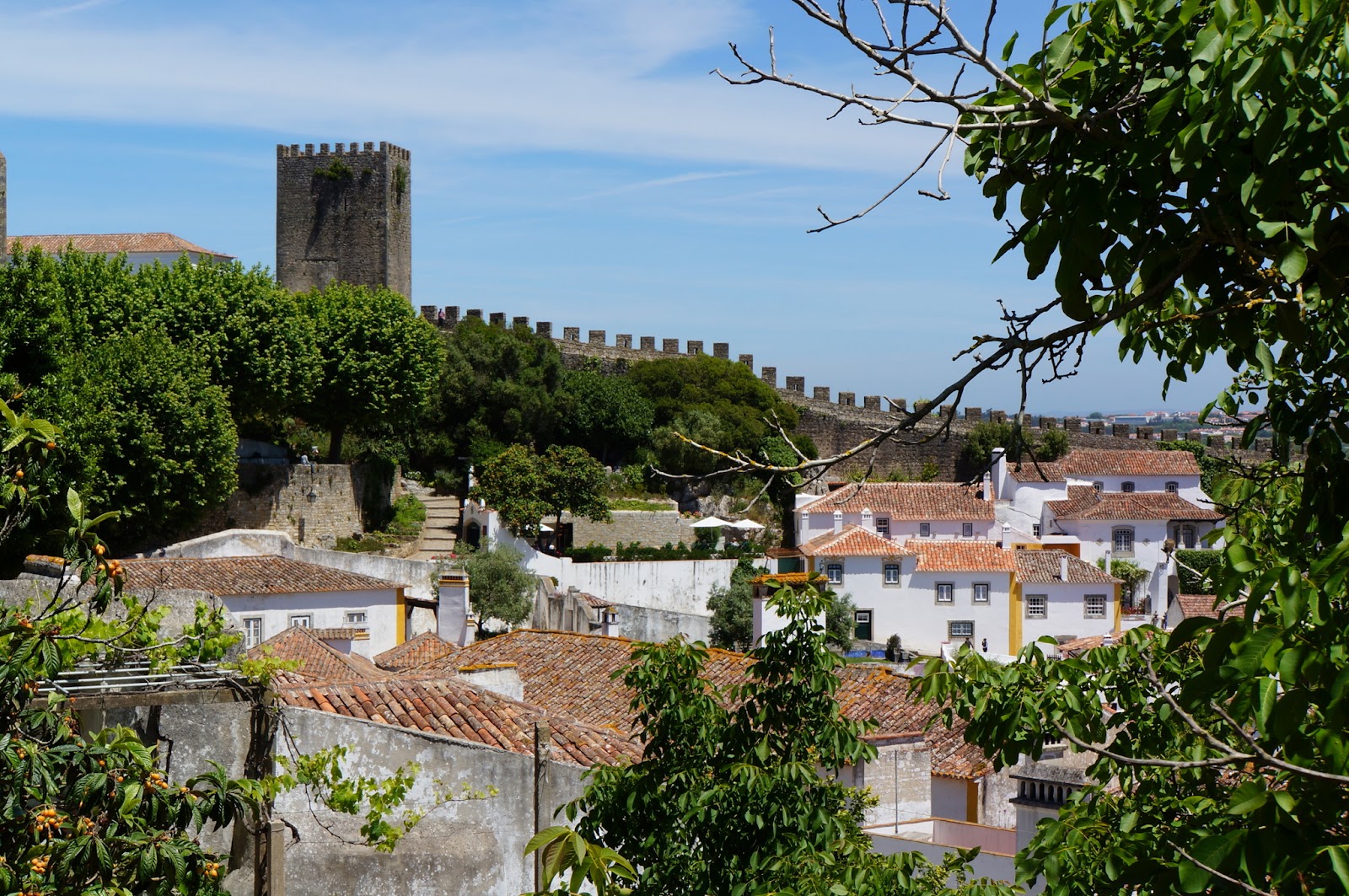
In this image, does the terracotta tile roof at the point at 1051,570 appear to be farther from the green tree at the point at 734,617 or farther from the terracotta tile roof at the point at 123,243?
the terracotta tile roof at the point at 123,243

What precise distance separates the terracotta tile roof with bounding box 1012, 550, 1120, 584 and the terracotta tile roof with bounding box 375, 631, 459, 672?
20.0 m

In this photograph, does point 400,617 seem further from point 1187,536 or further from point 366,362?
point 1187,536

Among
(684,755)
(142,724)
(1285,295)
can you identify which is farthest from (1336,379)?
(142,724)

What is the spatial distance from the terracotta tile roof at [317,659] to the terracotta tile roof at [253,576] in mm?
5372

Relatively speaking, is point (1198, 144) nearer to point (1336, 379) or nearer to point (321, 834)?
point (1336, 379)

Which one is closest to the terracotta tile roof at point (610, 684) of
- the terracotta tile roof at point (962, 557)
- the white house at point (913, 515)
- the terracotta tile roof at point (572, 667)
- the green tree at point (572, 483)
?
the terracotta tile roof at point (572, 667)

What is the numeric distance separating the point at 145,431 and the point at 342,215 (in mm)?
24657

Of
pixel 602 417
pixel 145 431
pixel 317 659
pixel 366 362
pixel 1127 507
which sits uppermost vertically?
pixel 366 362

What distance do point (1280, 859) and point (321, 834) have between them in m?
5.86

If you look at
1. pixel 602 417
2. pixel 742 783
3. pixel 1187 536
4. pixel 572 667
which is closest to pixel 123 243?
pixel 602 417

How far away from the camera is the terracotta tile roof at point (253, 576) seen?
2312 centimetres

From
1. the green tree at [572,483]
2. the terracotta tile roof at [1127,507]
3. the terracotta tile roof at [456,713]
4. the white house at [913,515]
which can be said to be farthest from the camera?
the terracotta tile roof at [1127,507]

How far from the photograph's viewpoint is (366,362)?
1487 inches

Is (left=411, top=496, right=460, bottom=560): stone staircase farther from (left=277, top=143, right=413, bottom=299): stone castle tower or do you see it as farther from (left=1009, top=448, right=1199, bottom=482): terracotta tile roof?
(left=1009, top=448, right=1199, bottom=482): terracotta tile roof
